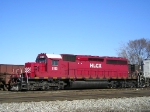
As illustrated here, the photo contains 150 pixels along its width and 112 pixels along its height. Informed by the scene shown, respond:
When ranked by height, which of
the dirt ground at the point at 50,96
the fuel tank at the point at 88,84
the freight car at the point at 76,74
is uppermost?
the freight car at the point at 76,74

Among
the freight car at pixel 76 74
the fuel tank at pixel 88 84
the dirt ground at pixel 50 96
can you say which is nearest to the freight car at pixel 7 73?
the freight car at pixel 76 74

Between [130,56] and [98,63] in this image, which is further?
[130,56]

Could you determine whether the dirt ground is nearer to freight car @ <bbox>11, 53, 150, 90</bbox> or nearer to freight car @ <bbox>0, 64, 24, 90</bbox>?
freight car @ <bbox>11, 53, 150, 90</bbox>

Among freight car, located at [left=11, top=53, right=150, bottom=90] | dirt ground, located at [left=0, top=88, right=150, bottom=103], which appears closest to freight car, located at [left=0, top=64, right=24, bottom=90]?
freight car, located at [left=11, top=53, right=150, bottom=90]

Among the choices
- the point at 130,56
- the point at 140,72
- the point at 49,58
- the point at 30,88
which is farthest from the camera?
the point at 130,56

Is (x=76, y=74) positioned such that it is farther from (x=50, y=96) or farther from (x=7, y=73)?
(x=50, y=96)

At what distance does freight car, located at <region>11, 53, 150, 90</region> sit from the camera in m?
22.6

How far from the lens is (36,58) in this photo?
24594 millimetres

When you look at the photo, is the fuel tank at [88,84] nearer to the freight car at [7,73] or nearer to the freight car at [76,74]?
the freight car at [76,74]

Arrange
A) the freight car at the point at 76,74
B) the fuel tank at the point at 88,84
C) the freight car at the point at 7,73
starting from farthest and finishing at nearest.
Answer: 1. the fuel tank at the point at 88,84
2. the freight car at the point at 7,73
3. the freight car at the point at 76,74

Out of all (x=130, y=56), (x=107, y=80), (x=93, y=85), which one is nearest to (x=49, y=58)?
(x=93, y=85)

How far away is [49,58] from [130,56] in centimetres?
4374

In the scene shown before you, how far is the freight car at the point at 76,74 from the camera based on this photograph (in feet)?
74.0

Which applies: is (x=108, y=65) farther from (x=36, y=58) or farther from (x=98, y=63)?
(x=36, y=58)
